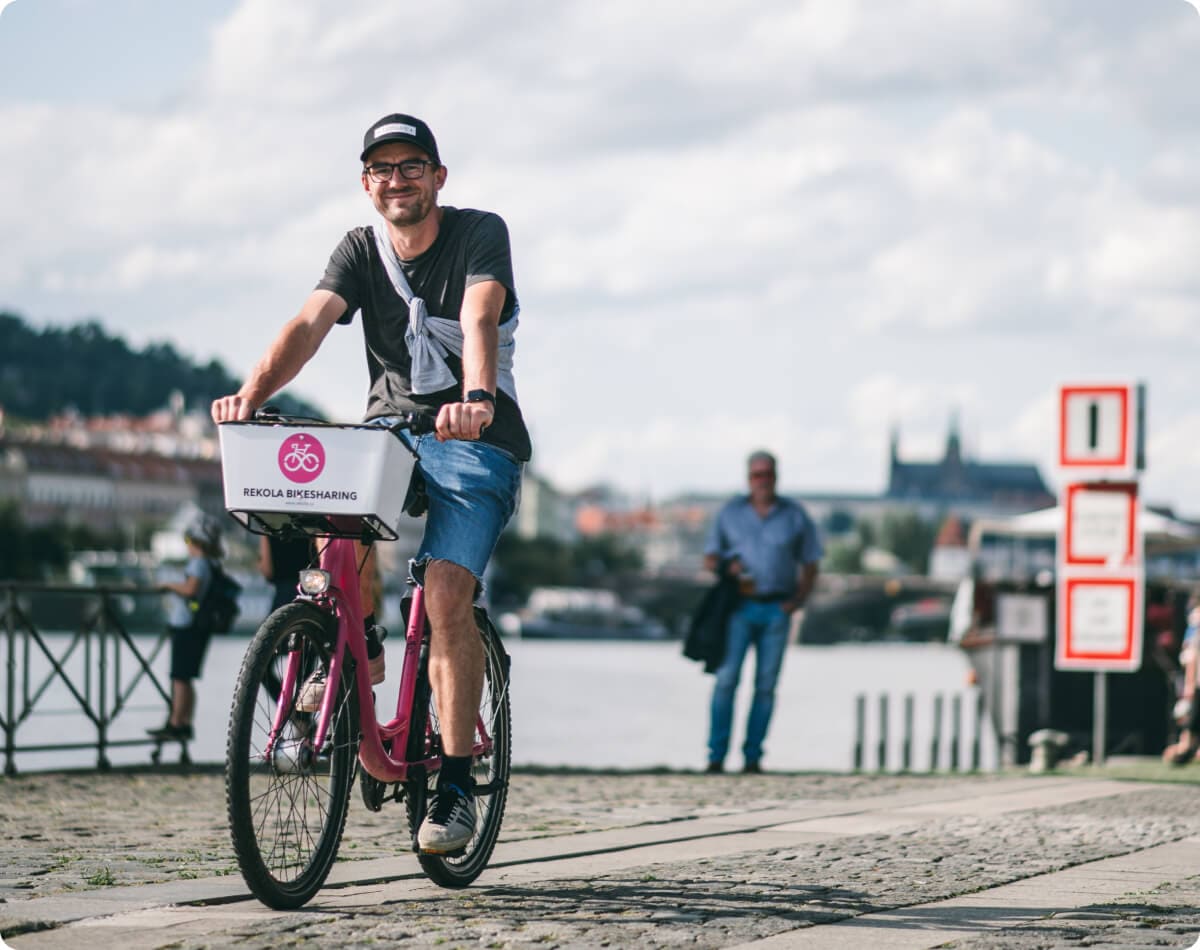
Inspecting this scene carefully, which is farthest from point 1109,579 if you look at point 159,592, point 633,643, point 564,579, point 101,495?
point 101,495

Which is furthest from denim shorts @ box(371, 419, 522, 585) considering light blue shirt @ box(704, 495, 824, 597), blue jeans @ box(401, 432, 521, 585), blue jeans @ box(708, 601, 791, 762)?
blue jeans @ box(708, 601, 791, 762)

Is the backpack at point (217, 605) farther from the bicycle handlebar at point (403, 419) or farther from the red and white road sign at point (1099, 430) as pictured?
the bicycle handlebar at point (403, 419)

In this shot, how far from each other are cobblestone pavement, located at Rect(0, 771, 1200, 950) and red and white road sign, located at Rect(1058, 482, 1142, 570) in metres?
3.31

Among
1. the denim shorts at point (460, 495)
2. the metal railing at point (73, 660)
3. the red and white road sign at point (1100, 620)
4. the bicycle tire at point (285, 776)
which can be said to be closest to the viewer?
the bicycle tire at point (285, 776)

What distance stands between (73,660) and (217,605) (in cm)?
84

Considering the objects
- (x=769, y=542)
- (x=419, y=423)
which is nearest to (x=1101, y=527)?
(x=769, y=542)

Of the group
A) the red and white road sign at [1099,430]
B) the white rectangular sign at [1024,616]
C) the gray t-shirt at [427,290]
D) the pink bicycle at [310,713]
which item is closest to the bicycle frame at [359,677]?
the pink bicycle at [310,713]

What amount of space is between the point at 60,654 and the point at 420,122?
6.69 meters

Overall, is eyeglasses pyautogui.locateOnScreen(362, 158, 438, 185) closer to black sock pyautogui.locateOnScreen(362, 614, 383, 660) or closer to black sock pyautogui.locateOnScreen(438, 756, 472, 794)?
black sock pyautogui.locateOnScreen(362, 614, 383, 660)

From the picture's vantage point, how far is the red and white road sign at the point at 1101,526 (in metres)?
12.4

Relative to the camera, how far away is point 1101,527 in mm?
Answer: 12469

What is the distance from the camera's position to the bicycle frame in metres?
4.82

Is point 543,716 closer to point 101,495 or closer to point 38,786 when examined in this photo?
point 38,786

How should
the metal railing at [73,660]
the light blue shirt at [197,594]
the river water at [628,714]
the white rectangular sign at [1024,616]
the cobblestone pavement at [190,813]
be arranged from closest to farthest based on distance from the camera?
the cobblestone pavement at [190,813]
the metal railing at [73,660]
the light blue shirt at [197,594]
the river water at [628,714]
the white rectangular sign at [1024,616]
